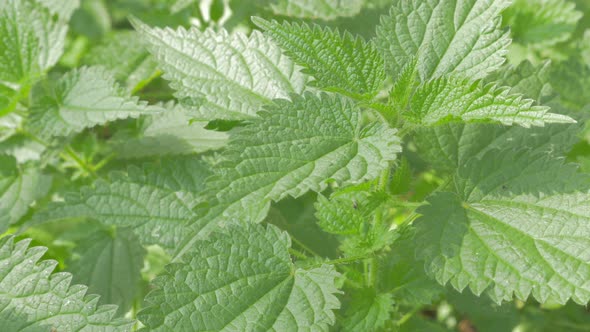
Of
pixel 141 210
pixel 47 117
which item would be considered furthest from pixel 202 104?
pixel 47 117

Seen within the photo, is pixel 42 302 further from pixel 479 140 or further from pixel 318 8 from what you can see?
pixel 318 8

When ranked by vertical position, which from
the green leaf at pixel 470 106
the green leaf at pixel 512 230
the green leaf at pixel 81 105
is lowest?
the green leaf at pixel 81 105

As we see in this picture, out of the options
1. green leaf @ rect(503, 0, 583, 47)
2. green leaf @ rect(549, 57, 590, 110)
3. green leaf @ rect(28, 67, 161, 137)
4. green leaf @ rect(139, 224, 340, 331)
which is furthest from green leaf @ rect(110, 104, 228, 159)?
green leaf @ rect(503, 0, 583, 47)

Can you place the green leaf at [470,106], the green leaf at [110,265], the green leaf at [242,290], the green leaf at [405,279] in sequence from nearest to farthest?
the green leaf at [470,106]
the green leaf at [242,290]
the green leaf at [405,279]
the green leaf at [110,265]

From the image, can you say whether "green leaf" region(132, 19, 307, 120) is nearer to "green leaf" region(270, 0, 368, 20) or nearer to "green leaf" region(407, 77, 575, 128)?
"green leaf" region(407, 77, 575, 128)

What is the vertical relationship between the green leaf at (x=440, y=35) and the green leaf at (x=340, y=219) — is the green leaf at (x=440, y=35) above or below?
above

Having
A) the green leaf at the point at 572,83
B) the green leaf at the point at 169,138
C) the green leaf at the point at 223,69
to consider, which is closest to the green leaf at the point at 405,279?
the green leaf at the point at 223,69

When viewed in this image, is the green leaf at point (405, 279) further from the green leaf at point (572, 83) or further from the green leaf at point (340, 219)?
the green leaf at point (572, 83)

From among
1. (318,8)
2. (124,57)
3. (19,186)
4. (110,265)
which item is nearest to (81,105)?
(19,186)

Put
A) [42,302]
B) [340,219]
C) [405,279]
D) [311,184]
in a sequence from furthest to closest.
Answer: [405,279] → [340,219] → [42,302] → [311,184]
